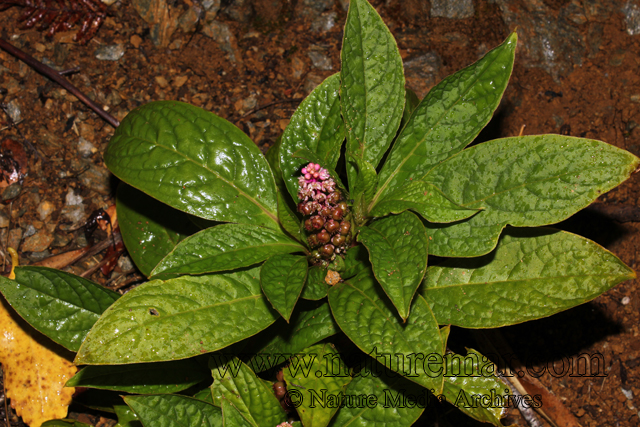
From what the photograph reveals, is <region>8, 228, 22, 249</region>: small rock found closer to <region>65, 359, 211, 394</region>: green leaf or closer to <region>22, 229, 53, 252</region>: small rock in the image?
<region>22, 229, 53, 252</region>: small rock

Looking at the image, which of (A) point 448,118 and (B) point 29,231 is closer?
(A) point 448,118

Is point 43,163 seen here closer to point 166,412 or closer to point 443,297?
point 166,412

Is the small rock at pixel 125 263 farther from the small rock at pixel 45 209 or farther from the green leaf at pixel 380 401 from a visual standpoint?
the green leaf at pixel 380 401

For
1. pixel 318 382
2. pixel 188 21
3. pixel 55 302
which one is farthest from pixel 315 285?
pixel 188 21

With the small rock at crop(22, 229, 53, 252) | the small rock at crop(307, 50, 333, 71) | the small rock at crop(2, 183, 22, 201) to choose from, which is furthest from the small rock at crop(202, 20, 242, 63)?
the small rock at crop(22, 229, 53, 252)

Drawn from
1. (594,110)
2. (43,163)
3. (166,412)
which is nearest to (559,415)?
(594,110)

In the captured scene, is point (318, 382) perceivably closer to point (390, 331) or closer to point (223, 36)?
point (390, 331)
